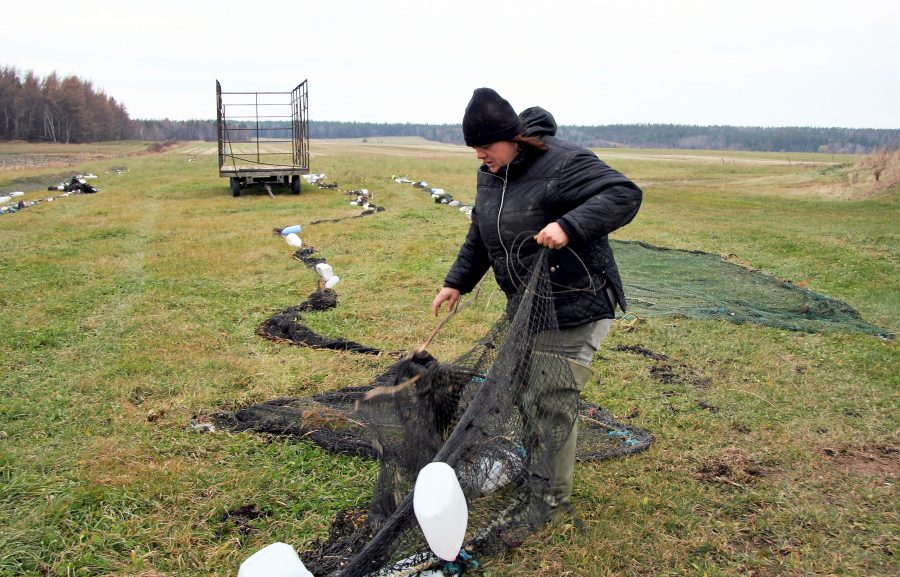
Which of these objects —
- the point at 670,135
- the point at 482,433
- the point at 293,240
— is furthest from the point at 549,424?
the point at 670,135

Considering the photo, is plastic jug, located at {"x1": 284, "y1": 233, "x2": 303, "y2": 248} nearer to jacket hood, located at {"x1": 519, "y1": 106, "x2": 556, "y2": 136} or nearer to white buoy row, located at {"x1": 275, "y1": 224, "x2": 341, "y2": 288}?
white buoy row, located at {"x1": 275, "y1": 224, "x2": 341, "y2": 288}

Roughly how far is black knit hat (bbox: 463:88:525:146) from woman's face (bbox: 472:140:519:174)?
35 millimetres

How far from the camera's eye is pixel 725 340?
19.9ft

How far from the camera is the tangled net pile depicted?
2773 mm

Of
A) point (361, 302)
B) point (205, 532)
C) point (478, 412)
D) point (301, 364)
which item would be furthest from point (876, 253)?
point (205, 532)

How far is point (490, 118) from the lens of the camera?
2.73 metres

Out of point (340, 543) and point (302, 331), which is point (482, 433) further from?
point (302, 331)

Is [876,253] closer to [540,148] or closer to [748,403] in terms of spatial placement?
[748,403]

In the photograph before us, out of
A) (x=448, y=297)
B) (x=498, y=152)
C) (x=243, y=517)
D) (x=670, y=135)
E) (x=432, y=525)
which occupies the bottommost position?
(x=243, y=517)

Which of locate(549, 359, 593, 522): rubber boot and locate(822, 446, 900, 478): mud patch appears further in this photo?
locate(822, 446, 900, 478): mud patch

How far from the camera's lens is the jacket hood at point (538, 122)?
2.90m

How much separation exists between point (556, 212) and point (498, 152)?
36cm

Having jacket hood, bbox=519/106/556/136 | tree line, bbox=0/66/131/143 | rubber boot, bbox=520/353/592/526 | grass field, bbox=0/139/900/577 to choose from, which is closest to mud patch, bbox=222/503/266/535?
grass field, bbox=0/139/900/577

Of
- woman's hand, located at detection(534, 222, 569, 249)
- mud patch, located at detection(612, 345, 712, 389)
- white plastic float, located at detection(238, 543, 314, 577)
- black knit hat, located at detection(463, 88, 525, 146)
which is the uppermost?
black knit hat, located at detection(463, 88, 525, 146)
